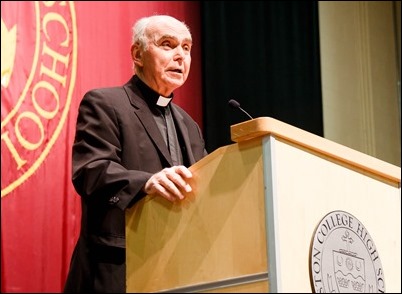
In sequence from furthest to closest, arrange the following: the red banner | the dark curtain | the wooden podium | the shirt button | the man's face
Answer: the dark curtain
the red banner
the man's face
the shirt button
the wooden podium

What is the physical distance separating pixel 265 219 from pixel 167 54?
1.09m

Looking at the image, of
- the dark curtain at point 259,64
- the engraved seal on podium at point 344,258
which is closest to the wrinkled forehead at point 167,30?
the engraved seal on podium at point 344,258

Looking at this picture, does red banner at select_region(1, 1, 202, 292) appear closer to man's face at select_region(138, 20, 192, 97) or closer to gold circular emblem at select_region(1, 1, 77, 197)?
gold circular emblem at select_region(1, 1, 77, 197)

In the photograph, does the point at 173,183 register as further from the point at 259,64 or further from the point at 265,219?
the point at 259,64

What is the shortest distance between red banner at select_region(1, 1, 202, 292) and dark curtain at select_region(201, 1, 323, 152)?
94 cm

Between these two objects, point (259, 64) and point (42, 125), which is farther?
point (259, 64)

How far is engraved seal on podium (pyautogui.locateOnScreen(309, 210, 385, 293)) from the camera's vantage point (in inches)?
80.4

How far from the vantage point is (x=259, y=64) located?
5660 millimetres

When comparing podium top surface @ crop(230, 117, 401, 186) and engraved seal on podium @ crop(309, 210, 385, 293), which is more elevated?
podium top surface @ crop(230, 117, 401, 186)

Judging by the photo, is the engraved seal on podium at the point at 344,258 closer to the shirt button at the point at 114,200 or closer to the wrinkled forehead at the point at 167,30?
the shirt button at the point at 114,200

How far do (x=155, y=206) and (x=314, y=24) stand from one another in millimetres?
3852

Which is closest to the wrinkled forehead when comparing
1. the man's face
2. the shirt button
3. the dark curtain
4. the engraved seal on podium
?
the man's face

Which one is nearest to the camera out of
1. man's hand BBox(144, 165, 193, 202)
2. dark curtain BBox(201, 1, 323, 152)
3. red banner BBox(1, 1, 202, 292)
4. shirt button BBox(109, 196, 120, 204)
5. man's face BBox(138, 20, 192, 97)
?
man's hand BBox(144, 165, 193, 202)

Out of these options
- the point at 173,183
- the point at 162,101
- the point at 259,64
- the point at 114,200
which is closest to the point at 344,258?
the point at 173,183
